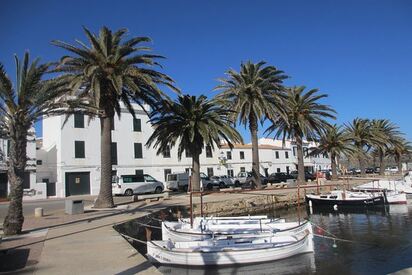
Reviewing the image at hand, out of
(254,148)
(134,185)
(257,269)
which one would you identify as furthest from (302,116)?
(257,269)

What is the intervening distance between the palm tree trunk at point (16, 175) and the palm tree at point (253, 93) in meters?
21.4

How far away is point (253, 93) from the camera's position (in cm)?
3591

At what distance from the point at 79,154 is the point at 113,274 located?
37.0 m

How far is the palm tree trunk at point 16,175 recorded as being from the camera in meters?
15.4

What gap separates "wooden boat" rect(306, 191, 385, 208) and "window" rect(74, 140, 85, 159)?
25390mm

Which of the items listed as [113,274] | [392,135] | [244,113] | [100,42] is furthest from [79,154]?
[392,135]

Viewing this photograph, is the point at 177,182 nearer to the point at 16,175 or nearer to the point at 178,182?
the point at 178,182

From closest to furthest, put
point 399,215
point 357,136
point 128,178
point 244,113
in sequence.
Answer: point 399,215 < point 244,113 < point 128,178 < point 357,136

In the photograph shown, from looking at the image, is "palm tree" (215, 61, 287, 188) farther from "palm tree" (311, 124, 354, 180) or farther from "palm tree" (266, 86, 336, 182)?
"palm tree" (311, 124, 354, 180)

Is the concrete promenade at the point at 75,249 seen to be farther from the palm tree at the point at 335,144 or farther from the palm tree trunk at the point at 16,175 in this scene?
the palm tree at the point at 335,144

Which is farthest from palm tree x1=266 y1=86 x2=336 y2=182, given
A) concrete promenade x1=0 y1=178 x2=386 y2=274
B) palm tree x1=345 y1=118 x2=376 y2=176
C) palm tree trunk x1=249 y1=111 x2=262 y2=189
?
concrete promenade x1=0 y1=178 x2=386 y2=274

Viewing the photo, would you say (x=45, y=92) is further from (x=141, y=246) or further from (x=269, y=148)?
(x=269, y=148)

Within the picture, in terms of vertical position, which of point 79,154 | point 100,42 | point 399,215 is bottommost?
point 399,215

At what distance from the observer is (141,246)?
16.7 meters
